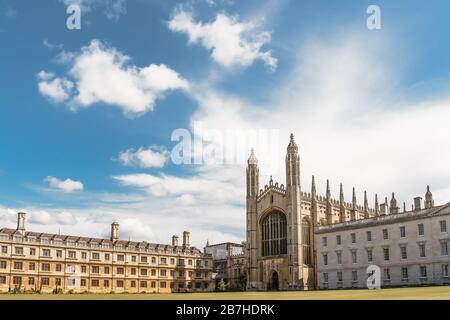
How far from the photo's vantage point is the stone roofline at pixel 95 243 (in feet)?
252

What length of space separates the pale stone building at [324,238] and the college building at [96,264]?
15.3 m

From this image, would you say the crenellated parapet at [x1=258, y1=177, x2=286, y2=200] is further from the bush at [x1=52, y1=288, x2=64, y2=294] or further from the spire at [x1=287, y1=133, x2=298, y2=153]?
the bush at [x1=52, y1=288, x2=64, y2=294]

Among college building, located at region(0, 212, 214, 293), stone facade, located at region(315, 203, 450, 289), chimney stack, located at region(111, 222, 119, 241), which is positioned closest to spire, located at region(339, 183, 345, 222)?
stone facade, located at region(315, 203, 450, 289)

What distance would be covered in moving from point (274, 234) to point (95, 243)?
28.6 metres

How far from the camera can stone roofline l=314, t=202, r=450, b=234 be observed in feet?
202

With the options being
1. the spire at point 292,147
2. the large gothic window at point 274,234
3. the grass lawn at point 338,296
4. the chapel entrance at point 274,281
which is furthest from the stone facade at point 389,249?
the grass lawn at point 338,296

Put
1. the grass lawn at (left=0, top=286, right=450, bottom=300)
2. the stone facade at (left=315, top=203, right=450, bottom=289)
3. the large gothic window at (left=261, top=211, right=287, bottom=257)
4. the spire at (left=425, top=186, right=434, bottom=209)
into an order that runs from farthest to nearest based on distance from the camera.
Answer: the large gothic window at (left=261, top=211, right=287, bottom=257)
the spire at (left=425, top=186, right=434, bottom=209)
the stone facade at (left=315, top=203, right=450, bottom=289)
the grass lawn at (left=0, top=286, right=450, bottom=300)

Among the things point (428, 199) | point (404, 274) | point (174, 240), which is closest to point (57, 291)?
point (174, 240)

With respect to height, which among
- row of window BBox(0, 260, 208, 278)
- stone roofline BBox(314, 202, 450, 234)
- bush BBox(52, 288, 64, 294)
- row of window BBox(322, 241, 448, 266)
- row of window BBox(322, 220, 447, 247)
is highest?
stone roofline BBox(314, 202, 450, 234)

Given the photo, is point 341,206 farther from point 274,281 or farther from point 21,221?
point 21,221

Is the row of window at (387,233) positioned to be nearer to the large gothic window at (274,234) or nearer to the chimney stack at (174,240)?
the large gothic window at (274,234)
